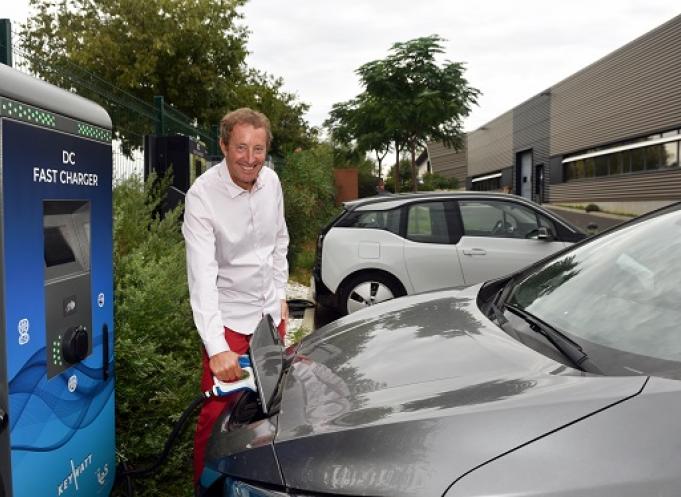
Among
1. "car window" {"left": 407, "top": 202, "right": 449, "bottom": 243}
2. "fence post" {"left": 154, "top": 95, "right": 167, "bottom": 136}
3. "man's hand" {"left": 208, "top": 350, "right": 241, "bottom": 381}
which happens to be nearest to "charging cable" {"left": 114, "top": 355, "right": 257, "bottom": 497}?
"man's hand" {"left": 208, "top": 350, "right": 241, "bottom": 381}

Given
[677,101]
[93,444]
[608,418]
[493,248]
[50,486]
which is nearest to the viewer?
[608,418]

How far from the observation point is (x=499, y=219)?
7.50 meters

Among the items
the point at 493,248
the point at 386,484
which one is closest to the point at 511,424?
the point at 386,484

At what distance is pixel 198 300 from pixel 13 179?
3.32 feet

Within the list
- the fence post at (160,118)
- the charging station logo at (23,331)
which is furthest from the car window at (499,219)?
the charging station logo at (23,331)

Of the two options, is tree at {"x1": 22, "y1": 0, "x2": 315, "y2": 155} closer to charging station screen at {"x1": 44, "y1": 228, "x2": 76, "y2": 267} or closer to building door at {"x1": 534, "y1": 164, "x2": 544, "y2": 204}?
charging station screen at {"x1": 44, "y1": 228, "x2": 76, "y2": 267}

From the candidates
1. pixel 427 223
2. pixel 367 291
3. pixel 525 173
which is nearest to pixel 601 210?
pixel 525 173

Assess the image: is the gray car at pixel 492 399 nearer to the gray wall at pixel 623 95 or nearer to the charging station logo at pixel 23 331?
the charging station logo at pixel 23 331

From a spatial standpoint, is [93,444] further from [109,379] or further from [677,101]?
[677,101]

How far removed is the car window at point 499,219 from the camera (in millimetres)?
7402

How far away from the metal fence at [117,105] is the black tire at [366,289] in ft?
8.34

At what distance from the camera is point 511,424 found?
1505mm

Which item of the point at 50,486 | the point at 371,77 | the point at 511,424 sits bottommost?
the point at 50,486

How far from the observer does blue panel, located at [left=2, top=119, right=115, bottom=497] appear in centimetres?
185
